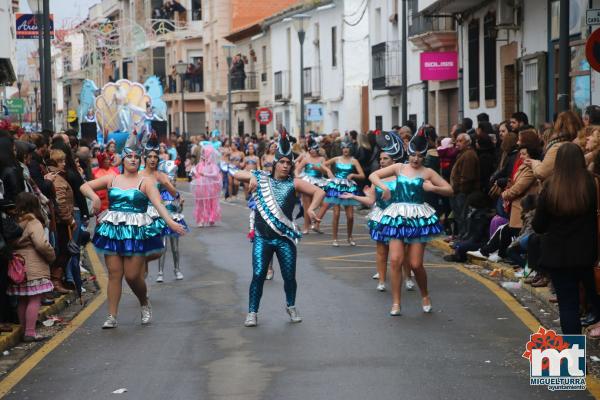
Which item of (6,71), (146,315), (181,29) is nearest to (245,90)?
(181,29)

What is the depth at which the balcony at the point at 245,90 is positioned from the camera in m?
61.0

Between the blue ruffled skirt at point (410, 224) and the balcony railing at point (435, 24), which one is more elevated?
the balcony railing at point (435, 24)

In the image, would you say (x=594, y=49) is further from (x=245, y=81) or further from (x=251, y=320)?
(x=245, y=81)

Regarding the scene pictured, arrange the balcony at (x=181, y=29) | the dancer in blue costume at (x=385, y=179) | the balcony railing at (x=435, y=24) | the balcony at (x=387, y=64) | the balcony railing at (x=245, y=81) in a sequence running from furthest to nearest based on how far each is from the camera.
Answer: the balcony at (x=181, y=29) < the balcony railing at (x=245, y=81) < the balcony at (x=387, y=64) < the balcony railing at (x=435, y=24) < the dancer in blue costume at (x=385, y=179)

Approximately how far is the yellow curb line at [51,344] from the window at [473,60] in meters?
15.9

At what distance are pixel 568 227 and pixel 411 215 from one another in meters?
3.26

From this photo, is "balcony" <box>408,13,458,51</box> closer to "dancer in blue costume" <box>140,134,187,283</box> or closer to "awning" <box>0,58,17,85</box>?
"awning" <box>0,58,17,85</box>

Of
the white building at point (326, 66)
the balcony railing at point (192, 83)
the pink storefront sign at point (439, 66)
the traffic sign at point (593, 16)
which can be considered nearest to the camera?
the traffic sign at point (593, 16)

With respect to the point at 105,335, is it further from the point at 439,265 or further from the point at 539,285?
the point at 439,265

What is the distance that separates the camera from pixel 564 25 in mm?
15516

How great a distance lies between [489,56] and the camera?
93.5 feet

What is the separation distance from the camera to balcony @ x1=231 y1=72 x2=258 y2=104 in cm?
6103

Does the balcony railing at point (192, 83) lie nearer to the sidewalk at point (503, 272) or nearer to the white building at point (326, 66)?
the white building at point (326, 66)

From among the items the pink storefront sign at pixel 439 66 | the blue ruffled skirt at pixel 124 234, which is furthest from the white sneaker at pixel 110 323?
the pink storefront sign at pixel 439 66
